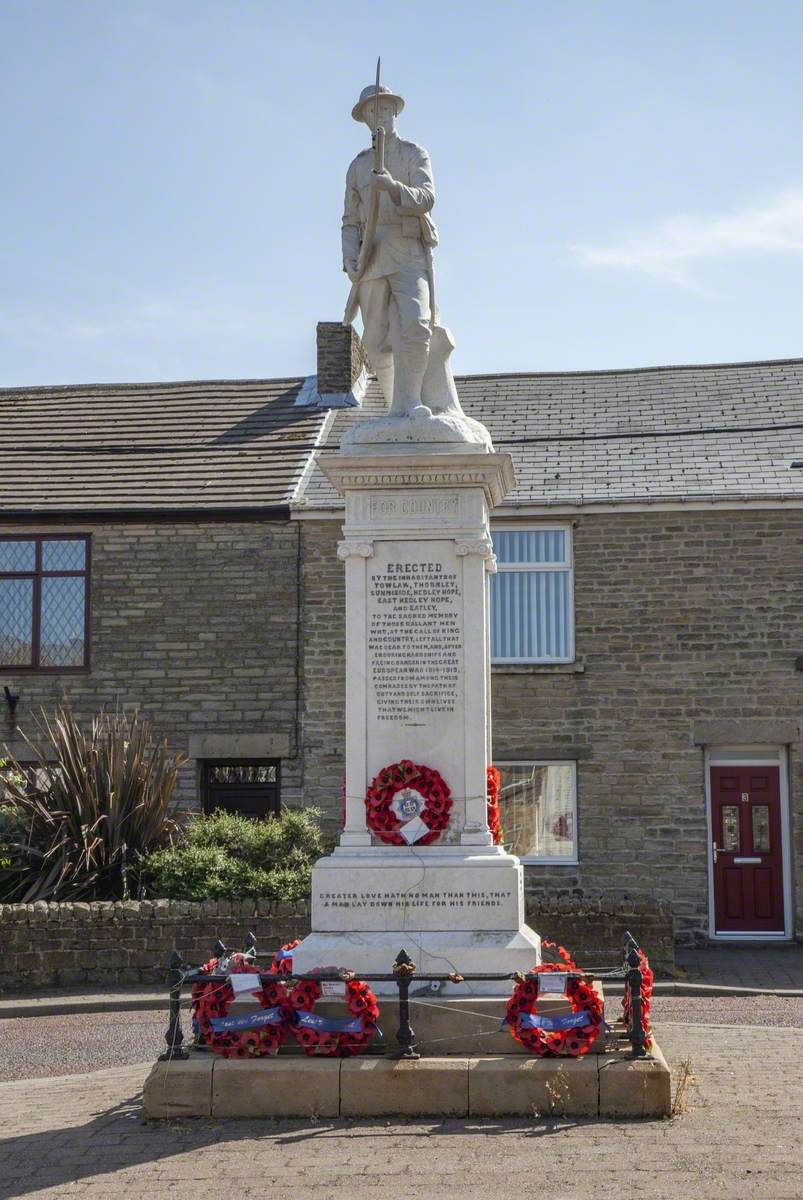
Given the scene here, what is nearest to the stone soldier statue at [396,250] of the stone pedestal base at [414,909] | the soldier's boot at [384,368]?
the soldier's boot at [384,368]

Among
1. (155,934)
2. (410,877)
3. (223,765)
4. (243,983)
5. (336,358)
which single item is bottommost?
(155,934)

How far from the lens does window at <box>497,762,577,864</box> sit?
17922 mm

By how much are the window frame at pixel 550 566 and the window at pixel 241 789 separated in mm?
3471

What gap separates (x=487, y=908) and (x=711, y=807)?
33.1 feet

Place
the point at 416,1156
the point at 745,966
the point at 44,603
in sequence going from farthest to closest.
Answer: the point at 44,603
the point at 745,966
the point at 416,1156

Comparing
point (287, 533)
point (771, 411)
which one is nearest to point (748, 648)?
point (771, 411)

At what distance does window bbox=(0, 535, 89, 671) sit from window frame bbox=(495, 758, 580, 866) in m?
5.83

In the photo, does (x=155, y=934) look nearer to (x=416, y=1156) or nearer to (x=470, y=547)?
(x=470, y=547)

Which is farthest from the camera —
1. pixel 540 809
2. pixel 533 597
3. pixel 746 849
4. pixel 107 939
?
pixel 533 597

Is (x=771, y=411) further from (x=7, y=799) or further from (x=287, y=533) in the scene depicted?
(x=7, y=799)

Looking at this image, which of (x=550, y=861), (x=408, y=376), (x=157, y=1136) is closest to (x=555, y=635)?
(x=550, y=861)

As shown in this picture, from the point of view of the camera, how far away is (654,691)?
17938 millimetres

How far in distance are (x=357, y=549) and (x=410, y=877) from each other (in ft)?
6.76

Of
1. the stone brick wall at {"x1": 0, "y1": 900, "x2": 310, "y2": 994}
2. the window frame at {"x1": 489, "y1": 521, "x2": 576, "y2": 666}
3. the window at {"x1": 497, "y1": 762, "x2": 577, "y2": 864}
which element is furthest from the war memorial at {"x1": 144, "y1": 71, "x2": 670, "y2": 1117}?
the window frame at {"x1": 489, "y1": 521, "x2": 576, "y2": 666}
